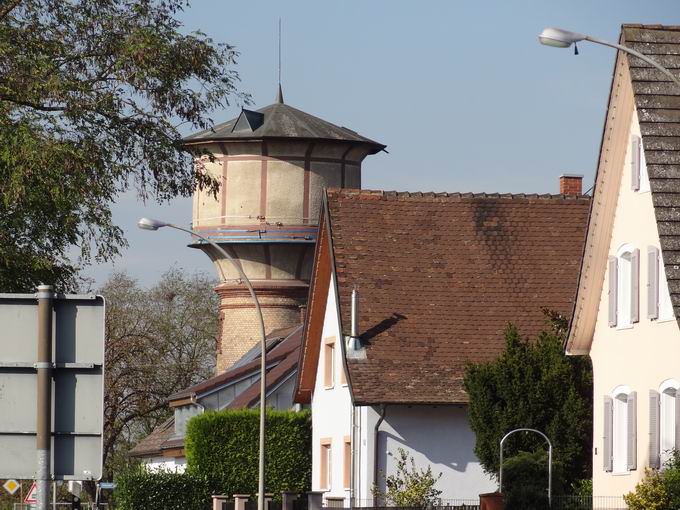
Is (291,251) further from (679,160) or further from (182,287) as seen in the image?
(679,160)

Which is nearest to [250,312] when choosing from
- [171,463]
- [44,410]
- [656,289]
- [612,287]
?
[171,463]

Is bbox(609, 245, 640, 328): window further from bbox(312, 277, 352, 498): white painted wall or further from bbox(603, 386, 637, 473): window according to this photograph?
bbox(312, 277, 352, 498): white painted wall

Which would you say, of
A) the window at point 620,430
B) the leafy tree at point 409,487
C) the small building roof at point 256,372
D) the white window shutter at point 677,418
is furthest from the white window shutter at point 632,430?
the small building roof at point 256,372

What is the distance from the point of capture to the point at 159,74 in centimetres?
2402

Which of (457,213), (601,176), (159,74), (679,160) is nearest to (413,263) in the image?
(457,213)

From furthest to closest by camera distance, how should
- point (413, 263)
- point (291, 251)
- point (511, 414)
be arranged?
point (291, 251), point (413, 263), point (511, 414)

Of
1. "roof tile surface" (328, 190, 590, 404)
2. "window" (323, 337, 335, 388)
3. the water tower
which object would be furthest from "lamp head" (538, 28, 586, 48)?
the water tower

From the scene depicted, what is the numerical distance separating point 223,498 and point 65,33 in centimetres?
2182

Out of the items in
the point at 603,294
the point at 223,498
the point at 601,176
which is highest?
the point at 601,176

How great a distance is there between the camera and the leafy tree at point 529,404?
3403 cm

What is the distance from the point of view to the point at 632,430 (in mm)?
29109

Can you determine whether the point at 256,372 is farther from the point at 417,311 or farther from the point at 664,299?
the point at 664,299

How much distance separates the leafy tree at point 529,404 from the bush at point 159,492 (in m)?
13.6

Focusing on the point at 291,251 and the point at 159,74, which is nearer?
the point at 159,74
